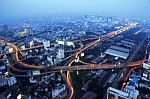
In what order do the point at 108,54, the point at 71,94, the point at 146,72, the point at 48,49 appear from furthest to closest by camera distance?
1. the point at 48,49
2. the point at 108,54
3. the point at 146,72
4. the point at 71,94

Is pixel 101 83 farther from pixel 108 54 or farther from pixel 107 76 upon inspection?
pixel 108 54

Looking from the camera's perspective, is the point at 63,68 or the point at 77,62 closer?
the point at 63,68

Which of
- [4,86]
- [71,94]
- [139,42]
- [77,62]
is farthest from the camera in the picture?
[139,42]

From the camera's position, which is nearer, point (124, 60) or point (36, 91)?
point (36, 91)

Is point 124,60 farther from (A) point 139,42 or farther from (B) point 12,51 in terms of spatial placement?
(B) point 12,51

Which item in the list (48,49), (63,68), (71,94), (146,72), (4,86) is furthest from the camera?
(48,49)

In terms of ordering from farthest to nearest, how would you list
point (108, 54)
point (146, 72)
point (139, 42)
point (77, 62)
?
point (139, 42)
point (108, 54)
point (77, 62)
point (146, 72)

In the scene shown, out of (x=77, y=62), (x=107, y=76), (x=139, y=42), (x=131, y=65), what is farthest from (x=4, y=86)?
(x=139, y=42)

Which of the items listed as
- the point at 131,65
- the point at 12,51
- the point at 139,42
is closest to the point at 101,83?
the point at 131,65
